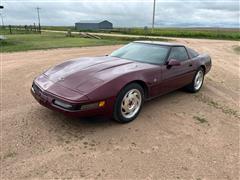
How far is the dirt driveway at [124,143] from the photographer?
257 cm

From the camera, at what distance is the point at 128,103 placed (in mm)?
3631

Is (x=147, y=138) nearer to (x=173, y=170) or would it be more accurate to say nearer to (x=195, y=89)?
(x=173, y=170)

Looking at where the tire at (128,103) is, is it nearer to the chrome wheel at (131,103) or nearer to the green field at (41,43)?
the chrome wheel at (131,103)

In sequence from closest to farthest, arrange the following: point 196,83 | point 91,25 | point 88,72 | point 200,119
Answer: point 88,72, point 200,119, point 196,83, point 91,25

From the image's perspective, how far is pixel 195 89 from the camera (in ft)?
18.0

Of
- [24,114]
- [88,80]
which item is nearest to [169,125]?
[88,80]

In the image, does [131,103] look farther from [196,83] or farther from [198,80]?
[198,80]

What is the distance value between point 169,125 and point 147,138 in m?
0.62

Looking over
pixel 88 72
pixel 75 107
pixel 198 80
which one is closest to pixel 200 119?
pixel 198 80

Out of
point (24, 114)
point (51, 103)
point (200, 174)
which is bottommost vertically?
point (200, 174)

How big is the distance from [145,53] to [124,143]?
2.09 metres

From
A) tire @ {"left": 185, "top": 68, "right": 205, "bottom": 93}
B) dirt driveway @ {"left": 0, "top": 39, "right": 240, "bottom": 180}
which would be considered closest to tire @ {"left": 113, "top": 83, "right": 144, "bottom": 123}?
dirt driveway @ {"left": 0, "top": 39, "right": 240, "bottom": 180}

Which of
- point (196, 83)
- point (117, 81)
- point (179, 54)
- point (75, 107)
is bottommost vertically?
point (196, 83)

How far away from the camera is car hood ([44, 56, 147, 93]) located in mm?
3303
